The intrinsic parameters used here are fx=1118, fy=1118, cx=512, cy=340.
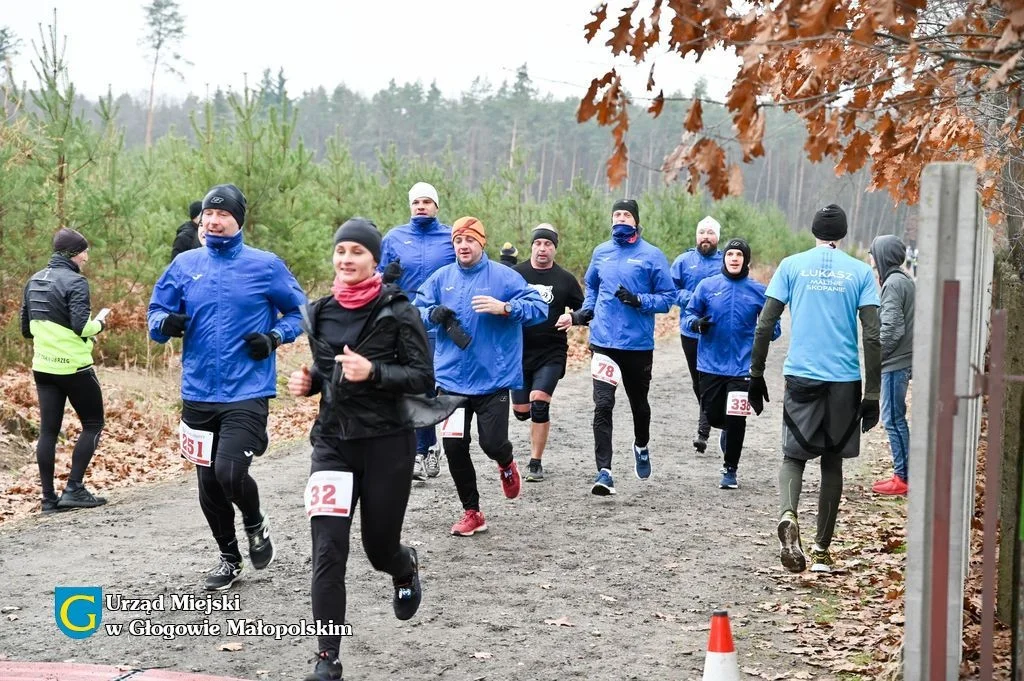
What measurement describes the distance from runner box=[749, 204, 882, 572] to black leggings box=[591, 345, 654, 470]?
7.86 feet

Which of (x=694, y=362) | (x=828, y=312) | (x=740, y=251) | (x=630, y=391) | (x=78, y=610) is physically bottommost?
(x=78, y=610)

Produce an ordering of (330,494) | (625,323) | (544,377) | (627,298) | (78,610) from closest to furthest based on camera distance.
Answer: (330,494)
(78,610)
(627,298)
(625,323)
(544,377)

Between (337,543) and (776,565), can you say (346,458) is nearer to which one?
(337,543)

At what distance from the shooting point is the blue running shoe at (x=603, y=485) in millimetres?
9250

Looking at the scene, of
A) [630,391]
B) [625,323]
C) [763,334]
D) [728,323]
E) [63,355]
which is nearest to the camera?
[763,334]

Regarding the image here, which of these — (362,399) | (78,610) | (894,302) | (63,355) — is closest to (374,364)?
(362,399)

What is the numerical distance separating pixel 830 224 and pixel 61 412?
6158mm

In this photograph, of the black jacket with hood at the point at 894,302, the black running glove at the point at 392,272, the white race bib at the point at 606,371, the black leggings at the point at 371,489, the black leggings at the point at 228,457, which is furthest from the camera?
the white race bib at the point at 606,371

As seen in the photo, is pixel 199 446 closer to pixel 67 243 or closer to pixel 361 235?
pixel 361 235

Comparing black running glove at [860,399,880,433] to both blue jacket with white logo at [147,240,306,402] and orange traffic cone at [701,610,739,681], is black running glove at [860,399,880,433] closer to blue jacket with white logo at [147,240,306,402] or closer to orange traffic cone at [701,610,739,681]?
orange traffic cone at [701,610,739,681]

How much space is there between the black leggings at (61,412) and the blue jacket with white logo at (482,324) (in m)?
3.01

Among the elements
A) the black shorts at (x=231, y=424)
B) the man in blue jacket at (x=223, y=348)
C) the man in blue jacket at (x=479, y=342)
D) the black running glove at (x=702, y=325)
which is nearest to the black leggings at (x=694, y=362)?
the black running glove at (x=702, y=325)

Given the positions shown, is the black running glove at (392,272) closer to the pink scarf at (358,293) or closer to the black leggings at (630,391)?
the black leggings at (630,391)

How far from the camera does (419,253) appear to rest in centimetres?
979
